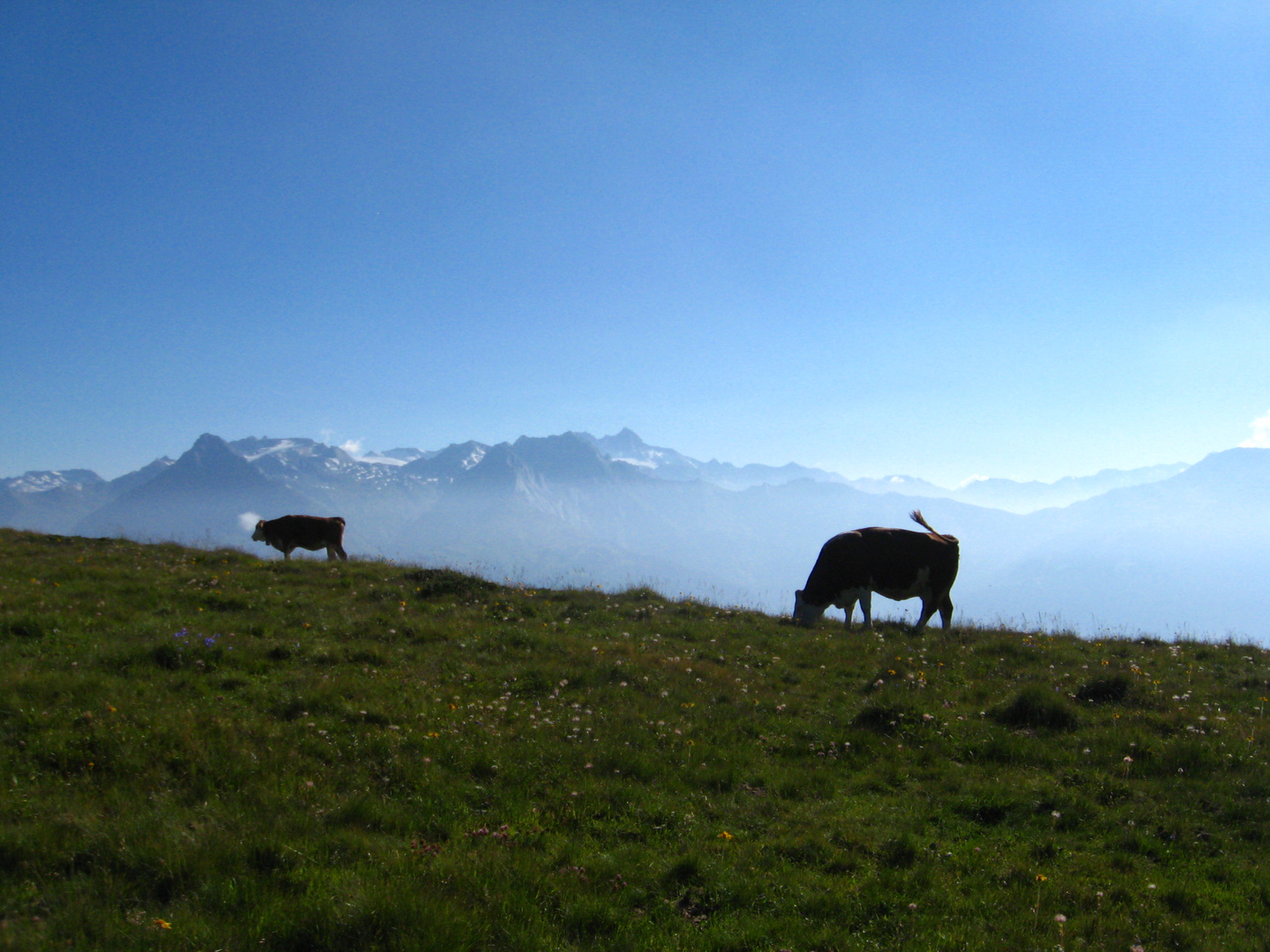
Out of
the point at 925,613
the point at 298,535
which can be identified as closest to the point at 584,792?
the point at 925,613

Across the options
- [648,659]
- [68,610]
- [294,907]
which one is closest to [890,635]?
[648,659]

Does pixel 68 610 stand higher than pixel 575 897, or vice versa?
pixel 68 610

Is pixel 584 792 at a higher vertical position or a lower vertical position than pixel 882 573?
lower

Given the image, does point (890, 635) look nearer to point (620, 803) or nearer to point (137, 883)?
point (620, 803)

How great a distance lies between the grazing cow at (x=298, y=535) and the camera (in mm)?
27641

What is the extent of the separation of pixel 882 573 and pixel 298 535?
23284 mm

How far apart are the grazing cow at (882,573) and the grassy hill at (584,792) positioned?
453cm

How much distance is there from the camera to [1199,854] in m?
6.70

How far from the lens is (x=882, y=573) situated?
18766 millimetres

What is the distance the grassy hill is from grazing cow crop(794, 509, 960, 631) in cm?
453

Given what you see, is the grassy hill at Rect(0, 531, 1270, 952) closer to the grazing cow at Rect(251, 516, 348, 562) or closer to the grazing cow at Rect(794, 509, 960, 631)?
the grazing cow at Rect(794, 509, 960, 631)

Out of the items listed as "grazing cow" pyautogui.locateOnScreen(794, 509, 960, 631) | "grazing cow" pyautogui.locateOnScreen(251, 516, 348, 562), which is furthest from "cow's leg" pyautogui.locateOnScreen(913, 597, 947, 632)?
"grazing cow" pyautogui.locateOnScreen(251, 516, 348, 562)

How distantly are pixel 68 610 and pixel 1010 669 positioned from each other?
18.5m

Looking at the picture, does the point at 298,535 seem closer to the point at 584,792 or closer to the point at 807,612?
the point at 807,612
